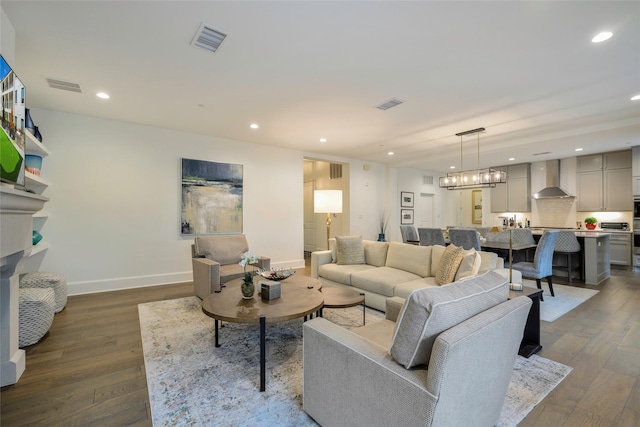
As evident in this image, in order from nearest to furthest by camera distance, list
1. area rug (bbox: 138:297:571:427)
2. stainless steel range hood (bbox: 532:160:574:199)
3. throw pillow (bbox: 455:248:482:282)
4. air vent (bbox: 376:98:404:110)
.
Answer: area rug (bbox: 138:297:571:427) → throw pillow (bbox: 455:248:482:282) → air vent (bbox: 376:98:404:110) → stainless steel range hood (bbox: 532:160:574:199)

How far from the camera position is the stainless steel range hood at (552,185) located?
24.4 feet

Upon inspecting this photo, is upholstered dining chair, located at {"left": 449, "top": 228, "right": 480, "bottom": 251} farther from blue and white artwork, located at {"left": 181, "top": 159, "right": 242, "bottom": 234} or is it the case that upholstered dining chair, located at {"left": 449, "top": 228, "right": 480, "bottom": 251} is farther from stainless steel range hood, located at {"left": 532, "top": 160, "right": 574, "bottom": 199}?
stainless steel range hood, located at {"left": 532, "top": 160, "right": 574, "bottom": 199}

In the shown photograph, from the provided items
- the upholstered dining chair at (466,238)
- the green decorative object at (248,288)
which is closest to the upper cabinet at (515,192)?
the upholstered dining chair at (466,238)

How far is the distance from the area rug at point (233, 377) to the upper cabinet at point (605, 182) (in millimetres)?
6808

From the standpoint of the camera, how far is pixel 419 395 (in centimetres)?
112

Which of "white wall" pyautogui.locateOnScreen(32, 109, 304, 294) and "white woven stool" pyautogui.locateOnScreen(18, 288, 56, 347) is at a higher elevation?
"white wall" pyautogui.locateOnScreen(32, 109, 304, 294)

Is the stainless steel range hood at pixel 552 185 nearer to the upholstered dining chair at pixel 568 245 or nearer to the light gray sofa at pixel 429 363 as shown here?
the upholstered dining chair at pixel 568 245

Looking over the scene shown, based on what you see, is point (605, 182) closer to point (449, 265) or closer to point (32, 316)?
point (449, 265)

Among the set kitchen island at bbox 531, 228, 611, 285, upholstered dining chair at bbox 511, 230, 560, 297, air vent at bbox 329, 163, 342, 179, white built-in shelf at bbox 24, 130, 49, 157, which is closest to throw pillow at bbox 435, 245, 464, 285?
upholstered dining chair at bbox 511, 230, 560, 297

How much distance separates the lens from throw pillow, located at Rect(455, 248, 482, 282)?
2.84m

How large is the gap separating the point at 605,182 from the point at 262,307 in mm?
8763

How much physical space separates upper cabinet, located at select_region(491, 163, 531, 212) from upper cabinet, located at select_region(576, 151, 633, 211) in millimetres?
1085

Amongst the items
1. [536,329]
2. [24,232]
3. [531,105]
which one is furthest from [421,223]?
[24,232]

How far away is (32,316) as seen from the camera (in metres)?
2.63
